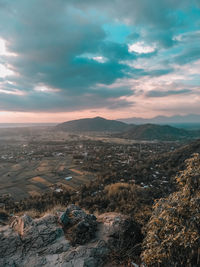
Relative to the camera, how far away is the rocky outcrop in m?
6.15

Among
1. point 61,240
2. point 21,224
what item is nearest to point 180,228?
point 61,240

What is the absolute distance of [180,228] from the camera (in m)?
4.16

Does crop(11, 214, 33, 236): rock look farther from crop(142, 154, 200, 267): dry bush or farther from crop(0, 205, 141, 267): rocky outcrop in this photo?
crop(142, 154, 200, 267): dry bush

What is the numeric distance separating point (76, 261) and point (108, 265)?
4.25 ft

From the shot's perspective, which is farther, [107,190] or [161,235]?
[107,190]

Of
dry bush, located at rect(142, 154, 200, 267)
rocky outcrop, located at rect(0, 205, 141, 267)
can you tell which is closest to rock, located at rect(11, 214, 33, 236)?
rocky outcrop, located at rect(0, 205, 141, 267)

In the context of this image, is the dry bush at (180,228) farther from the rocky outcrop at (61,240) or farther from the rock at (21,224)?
the rock at (21,224)

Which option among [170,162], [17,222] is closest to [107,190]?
[17,222]

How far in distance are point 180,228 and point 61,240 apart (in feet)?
18.7

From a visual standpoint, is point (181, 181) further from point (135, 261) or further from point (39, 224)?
point (39, 224)

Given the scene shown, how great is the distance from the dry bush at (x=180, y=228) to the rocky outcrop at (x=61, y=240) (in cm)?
288

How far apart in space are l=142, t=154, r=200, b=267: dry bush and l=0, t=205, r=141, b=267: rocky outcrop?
9.45 feet

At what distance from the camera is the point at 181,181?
468cm

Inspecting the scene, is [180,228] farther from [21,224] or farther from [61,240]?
[21,224]
